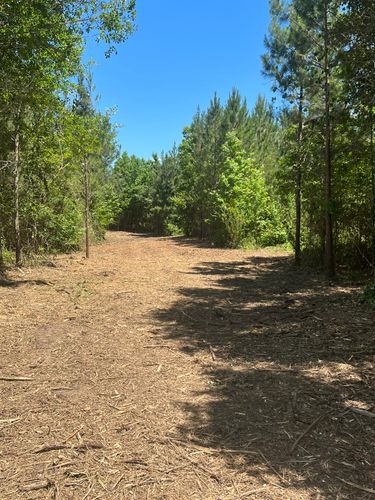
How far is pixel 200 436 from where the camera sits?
3.11 meters

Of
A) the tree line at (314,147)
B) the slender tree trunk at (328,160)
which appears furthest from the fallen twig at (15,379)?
the slender tree trunk at (328,160)

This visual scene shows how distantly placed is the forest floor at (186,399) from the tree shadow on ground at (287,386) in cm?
1

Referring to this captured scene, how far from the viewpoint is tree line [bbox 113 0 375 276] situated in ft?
26.2

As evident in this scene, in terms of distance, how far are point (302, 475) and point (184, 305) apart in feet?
16.9

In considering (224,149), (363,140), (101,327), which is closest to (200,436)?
(101,327)

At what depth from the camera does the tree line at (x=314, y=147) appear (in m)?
7.98

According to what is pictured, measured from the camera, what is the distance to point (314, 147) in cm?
1172

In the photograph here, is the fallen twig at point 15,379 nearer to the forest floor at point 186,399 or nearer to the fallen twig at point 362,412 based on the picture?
the forest floor at point 186,399

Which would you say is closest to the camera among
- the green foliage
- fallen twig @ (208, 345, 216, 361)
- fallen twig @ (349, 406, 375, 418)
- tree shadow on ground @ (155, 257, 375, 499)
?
tree shadow on ground @ (155, 257, 375, 499)

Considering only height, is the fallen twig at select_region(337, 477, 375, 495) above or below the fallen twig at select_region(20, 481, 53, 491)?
below

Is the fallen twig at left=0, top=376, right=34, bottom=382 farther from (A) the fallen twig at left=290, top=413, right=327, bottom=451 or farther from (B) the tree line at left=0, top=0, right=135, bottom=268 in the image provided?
(B) the tree line at left=0, top=0, right=135, bottom=268

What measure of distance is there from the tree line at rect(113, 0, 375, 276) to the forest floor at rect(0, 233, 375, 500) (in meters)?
3.80

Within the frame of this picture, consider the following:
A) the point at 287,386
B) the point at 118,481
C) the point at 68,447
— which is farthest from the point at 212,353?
the point at 118,481

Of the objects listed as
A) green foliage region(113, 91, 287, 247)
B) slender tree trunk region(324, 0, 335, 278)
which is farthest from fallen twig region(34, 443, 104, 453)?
green foliage region(113, 91, 287, 247)
